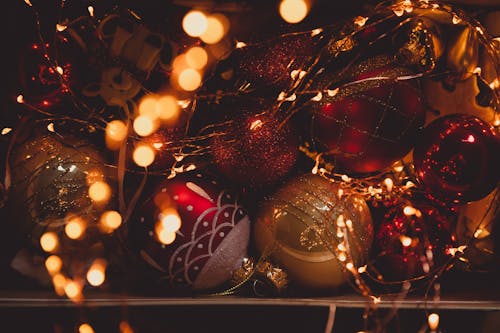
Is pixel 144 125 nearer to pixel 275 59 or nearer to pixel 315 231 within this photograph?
pixel 275 59

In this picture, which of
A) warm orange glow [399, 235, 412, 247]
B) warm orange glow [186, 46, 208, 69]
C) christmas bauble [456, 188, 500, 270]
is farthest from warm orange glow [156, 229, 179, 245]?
christmas bauble [456, 188, 500, 270]

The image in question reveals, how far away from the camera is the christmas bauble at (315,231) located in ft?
2.71

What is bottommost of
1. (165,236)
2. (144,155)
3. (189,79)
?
(165,236)

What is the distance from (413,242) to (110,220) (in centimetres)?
59

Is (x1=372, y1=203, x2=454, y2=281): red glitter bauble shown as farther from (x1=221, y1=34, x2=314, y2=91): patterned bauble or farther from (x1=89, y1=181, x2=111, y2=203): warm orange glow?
(x1=89, y1=181, x2=111, y2=203): warm orange glow

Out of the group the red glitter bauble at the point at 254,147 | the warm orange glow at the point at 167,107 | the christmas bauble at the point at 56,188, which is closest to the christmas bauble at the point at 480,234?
the red glitter bauble at the point at 254,147

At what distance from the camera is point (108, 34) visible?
85 cm

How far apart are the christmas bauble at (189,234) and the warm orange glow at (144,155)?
0.06 metres

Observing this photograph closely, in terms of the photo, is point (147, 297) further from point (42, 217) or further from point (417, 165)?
point (417, 165)

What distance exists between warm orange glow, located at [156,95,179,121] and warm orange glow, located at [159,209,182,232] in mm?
178

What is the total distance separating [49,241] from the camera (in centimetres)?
85

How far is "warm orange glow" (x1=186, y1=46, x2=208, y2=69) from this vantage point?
32.9 inches

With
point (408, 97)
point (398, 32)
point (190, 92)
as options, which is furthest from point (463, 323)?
point (190, 92)

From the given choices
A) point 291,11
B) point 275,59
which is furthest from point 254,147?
point 291,11
